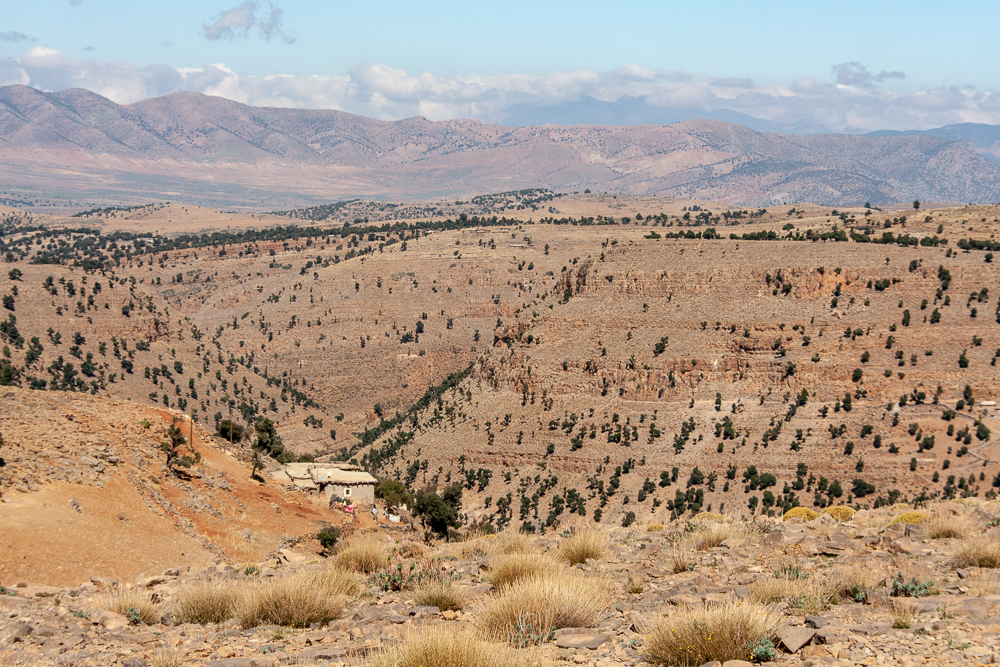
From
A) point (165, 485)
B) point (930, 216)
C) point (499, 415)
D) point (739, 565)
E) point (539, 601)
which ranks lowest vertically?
point (499, 415)

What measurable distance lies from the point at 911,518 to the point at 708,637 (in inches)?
561

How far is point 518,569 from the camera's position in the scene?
Answer: 55.6 feet

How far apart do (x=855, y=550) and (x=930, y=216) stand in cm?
11023

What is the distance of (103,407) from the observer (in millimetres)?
35250

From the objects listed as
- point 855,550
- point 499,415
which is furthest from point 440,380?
point 855,550

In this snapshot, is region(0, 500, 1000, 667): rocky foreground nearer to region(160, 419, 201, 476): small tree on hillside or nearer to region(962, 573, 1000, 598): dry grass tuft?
region(962, 573, 1000, 598): dry grass tuft

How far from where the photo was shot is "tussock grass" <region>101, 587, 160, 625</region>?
49.9ft

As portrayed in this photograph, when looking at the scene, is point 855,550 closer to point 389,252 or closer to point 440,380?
point 440,380

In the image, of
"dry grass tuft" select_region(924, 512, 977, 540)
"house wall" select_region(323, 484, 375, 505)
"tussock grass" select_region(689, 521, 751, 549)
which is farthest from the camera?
"house wall" select_region(323, 484, 375, 505)

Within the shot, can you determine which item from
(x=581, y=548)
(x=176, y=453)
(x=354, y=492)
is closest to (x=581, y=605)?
(x=581, y=548)

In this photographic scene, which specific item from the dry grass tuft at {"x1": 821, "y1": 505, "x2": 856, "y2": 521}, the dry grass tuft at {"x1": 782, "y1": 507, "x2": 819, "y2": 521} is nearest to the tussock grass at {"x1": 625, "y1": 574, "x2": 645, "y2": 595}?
the dry grass tuft at {"x1": 821, "y1": 505, "x2": 856, "y2": 521}

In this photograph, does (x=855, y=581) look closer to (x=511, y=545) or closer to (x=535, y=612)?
(x=535, y=612)

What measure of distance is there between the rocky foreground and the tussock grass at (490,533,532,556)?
7cm

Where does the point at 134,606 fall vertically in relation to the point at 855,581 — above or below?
below
